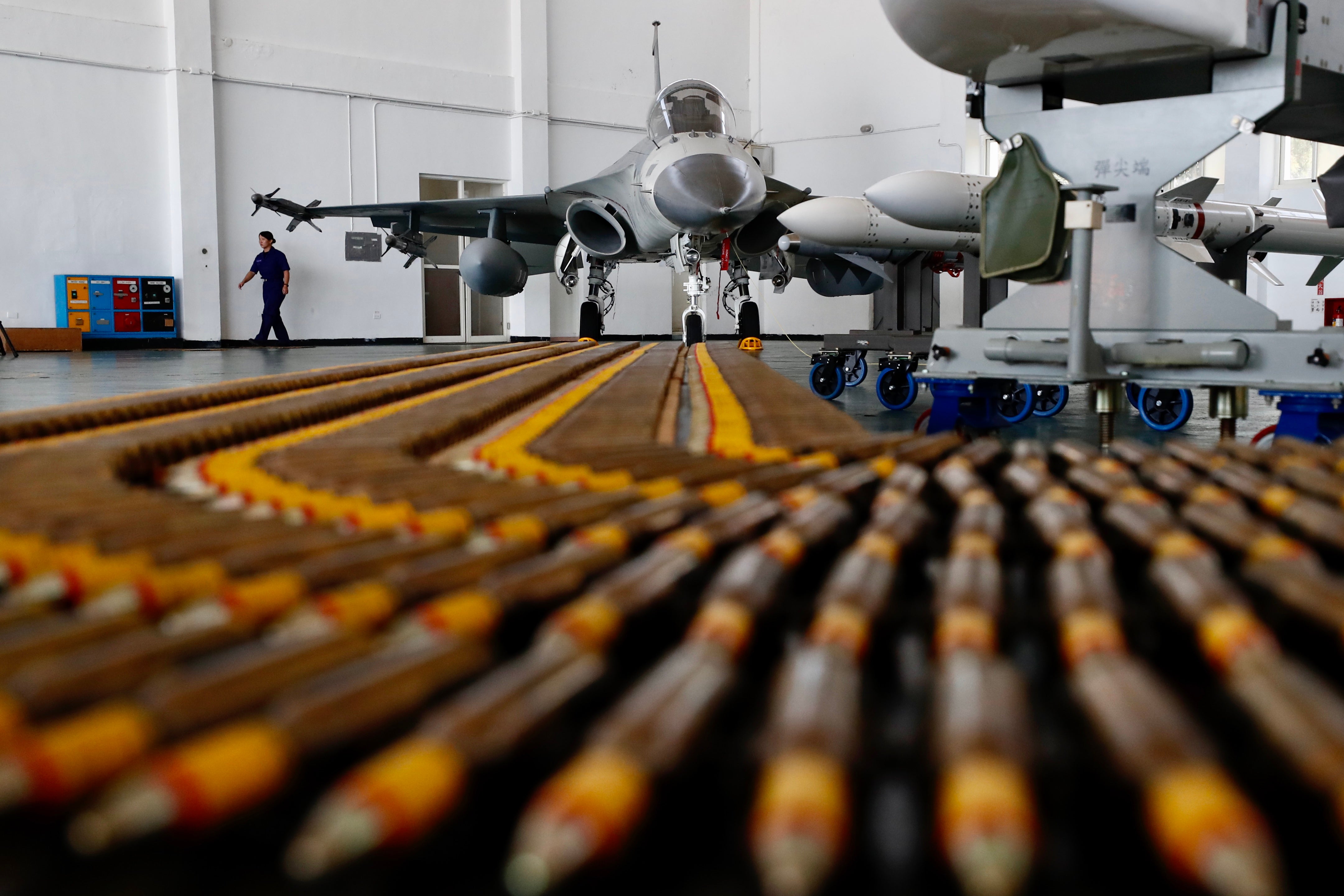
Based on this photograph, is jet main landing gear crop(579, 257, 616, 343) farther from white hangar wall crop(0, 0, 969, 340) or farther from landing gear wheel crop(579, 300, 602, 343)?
white hangar wall crop(0, 0, 969, 340)

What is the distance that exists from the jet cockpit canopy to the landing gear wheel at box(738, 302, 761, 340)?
82.9 inches

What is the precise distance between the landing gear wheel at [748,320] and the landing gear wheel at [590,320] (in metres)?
1.76

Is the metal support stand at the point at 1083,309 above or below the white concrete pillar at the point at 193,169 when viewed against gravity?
below

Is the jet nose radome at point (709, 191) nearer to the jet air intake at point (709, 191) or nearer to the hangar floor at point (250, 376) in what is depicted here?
the jet air intake at point (709, 191)

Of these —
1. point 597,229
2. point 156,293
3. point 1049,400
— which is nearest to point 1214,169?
point 597,229

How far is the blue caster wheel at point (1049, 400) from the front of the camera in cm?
508

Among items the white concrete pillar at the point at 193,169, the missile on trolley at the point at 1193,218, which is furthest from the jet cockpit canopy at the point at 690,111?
the white concrete pillar at the point at 193,169

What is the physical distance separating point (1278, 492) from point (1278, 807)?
0.77 m

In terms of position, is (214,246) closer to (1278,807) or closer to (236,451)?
(236,451)

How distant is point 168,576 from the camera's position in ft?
2.50

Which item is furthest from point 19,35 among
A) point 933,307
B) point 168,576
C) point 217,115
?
point 168,576

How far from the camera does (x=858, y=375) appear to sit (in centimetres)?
705

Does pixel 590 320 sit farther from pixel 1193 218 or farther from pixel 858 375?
pixel 1193 218

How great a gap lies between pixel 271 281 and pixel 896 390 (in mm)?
11664
